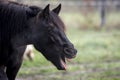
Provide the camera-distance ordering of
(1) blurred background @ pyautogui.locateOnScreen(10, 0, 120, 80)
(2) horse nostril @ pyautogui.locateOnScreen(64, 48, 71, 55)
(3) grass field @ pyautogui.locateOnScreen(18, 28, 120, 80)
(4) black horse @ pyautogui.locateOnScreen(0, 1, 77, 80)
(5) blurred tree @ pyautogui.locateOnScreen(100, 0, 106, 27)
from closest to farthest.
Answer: (2) horse nostril @ pyautogui.locateOnScreen(64, 48, 71, 55), (4) black horse @ pyautogui.locateOnScreen(0, 1, 77, 80), (3) grass field @ pyautogui.locateOnScreen(18, 28, 120, 80), (1) blurred background @ pyautogui.locateOnScreen(10, 0, 120, 80), (5) blurred tree @ pyautogui.locateOnScreen(100, 0, 106, 27)

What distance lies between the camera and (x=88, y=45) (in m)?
16.8

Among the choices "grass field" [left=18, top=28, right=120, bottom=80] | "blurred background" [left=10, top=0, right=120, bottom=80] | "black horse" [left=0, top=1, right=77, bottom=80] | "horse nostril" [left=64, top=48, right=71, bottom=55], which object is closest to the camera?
"horse nostril" [left=64, top=48, right=71, bottom=55]

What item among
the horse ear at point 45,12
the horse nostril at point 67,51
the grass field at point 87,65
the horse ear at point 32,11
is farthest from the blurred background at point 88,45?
the horse nostril at point 67,51

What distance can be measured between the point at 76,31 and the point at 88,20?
1621 mm

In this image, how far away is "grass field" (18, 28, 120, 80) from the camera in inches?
445

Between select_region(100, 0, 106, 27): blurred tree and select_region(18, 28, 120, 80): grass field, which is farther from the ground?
select_region(18, 28, 120, 80): grass field

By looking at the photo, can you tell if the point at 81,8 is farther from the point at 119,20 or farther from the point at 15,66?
the point at 15,66

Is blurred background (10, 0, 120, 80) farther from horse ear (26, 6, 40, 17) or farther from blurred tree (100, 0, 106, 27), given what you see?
horse ear (26, 6, 40, 17)

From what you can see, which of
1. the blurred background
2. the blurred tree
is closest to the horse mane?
the blurred background

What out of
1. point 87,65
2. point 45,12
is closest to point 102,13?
point 87,65

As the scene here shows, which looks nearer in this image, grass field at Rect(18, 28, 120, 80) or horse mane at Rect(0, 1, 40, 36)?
horse mane at Rect(0, 1, 40, 36)

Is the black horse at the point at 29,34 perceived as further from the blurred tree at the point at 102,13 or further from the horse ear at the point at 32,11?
the blurred tree at the point at 102,13

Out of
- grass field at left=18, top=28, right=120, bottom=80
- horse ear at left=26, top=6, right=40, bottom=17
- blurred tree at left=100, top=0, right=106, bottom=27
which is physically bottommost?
blurred tree at left=100, top=0, right=106, bottom=27

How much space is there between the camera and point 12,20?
719cm
